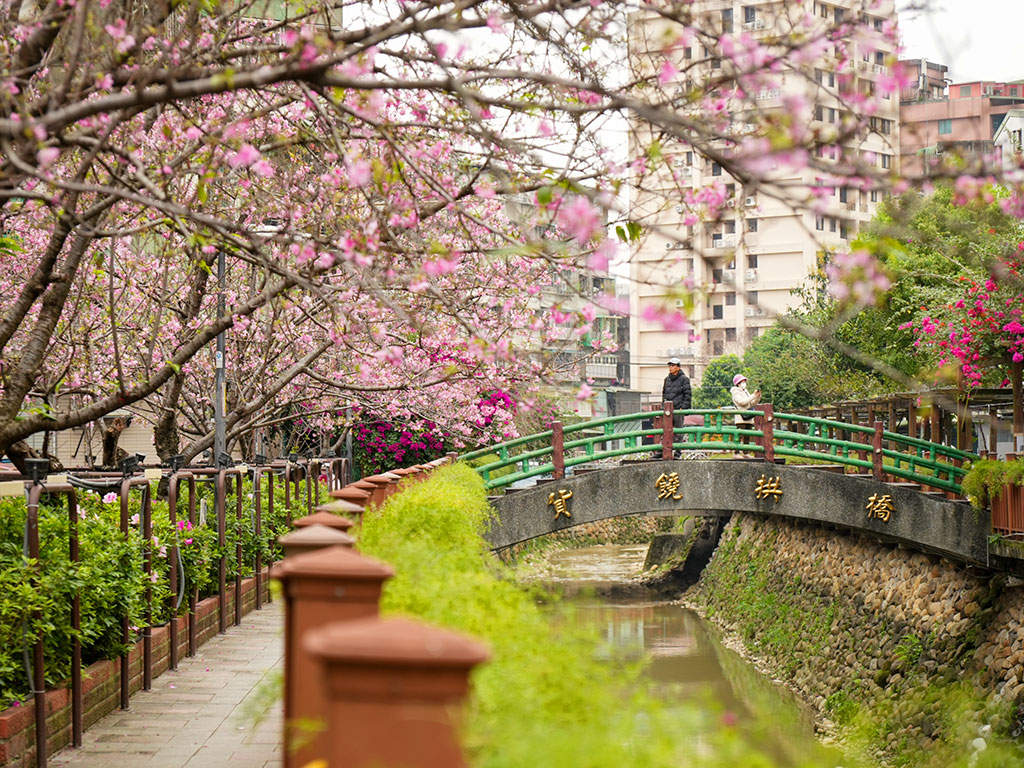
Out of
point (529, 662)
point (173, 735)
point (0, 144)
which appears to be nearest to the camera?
point (529, 662)

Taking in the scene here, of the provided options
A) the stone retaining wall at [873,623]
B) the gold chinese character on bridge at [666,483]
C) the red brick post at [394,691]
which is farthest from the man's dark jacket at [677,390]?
the red brick post at [394,691]

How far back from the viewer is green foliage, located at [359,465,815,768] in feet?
9.23

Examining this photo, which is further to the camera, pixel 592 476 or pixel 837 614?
pixel 837 614

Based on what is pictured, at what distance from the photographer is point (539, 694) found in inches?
141

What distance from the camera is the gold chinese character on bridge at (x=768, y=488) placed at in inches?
761

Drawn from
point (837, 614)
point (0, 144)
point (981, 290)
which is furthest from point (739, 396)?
point (0, 144)

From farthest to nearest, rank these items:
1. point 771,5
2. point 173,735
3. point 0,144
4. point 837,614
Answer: point 837,614
point 173,735
point 771,5
point 0,144

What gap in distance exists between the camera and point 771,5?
6.13 m

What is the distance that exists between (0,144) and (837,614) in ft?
61.7

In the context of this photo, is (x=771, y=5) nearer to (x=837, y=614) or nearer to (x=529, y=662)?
(x=529, y=662)

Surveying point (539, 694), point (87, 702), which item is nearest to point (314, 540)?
point (539, 694)

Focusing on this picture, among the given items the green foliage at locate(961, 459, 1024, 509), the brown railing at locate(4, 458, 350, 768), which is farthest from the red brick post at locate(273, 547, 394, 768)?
the green foliage at locate(961, 459, 1024, 509)

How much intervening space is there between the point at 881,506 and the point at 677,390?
384cm

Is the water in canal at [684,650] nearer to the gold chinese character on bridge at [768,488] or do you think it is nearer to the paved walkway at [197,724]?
the gold chinese character on bridge at [768,488]
